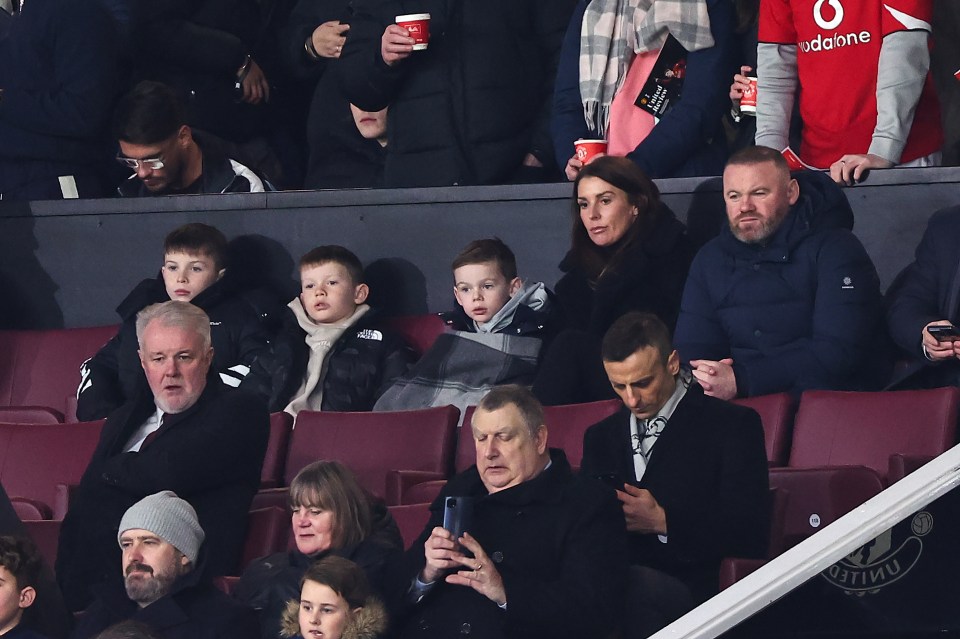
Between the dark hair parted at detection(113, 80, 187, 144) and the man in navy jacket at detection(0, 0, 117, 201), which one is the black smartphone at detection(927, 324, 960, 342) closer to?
the dark hair parted at detection(113, 80, 187, 144)

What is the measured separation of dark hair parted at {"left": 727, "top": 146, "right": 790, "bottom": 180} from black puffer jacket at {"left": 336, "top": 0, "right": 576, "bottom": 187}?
4.80 ft

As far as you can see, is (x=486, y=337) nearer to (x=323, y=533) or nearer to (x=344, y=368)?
(x=344, y=368)

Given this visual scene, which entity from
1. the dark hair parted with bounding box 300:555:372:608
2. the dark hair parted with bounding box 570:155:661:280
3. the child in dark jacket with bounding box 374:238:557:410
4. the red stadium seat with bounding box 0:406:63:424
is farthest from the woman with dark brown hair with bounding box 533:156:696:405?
the red stadium seat with bounding box 0:406:63:424

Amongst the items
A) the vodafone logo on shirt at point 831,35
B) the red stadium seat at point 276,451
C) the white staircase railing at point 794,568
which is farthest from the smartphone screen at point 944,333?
the white staircase railing at point 794,568

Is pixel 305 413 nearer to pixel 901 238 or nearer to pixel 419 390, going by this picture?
pixel 419 390

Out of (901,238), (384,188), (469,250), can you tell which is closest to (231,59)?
(384,188)

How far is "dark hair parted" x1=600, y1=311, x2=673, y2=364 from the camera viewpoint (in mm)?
4230

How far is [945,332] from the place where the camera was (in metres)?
4.85

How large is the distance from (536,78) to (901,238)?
5.06 ft

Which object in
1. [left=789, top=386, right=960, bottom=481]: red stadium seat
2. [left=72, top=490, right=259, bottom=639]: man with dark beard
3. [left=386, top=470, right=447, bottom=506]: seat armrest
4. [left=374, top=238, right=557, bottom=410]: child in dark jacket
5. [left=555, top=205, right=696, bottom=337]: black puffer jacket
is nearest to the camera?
[left=72, top=490, right=259, bottom=639]: man with dark beard

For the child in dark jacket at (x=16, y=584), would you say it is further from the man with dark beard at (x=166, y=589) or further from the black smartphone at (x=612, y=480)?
the black smartphone at (x=612, y=480)

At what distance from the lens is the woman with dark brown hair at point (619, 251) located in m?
5.40

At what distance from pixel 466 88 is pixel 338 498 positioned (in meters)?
2.51

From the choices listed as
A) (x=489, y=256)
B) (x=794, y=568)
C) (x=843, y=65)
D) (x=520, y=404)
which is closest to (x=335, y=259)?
(x=489, y=256)
